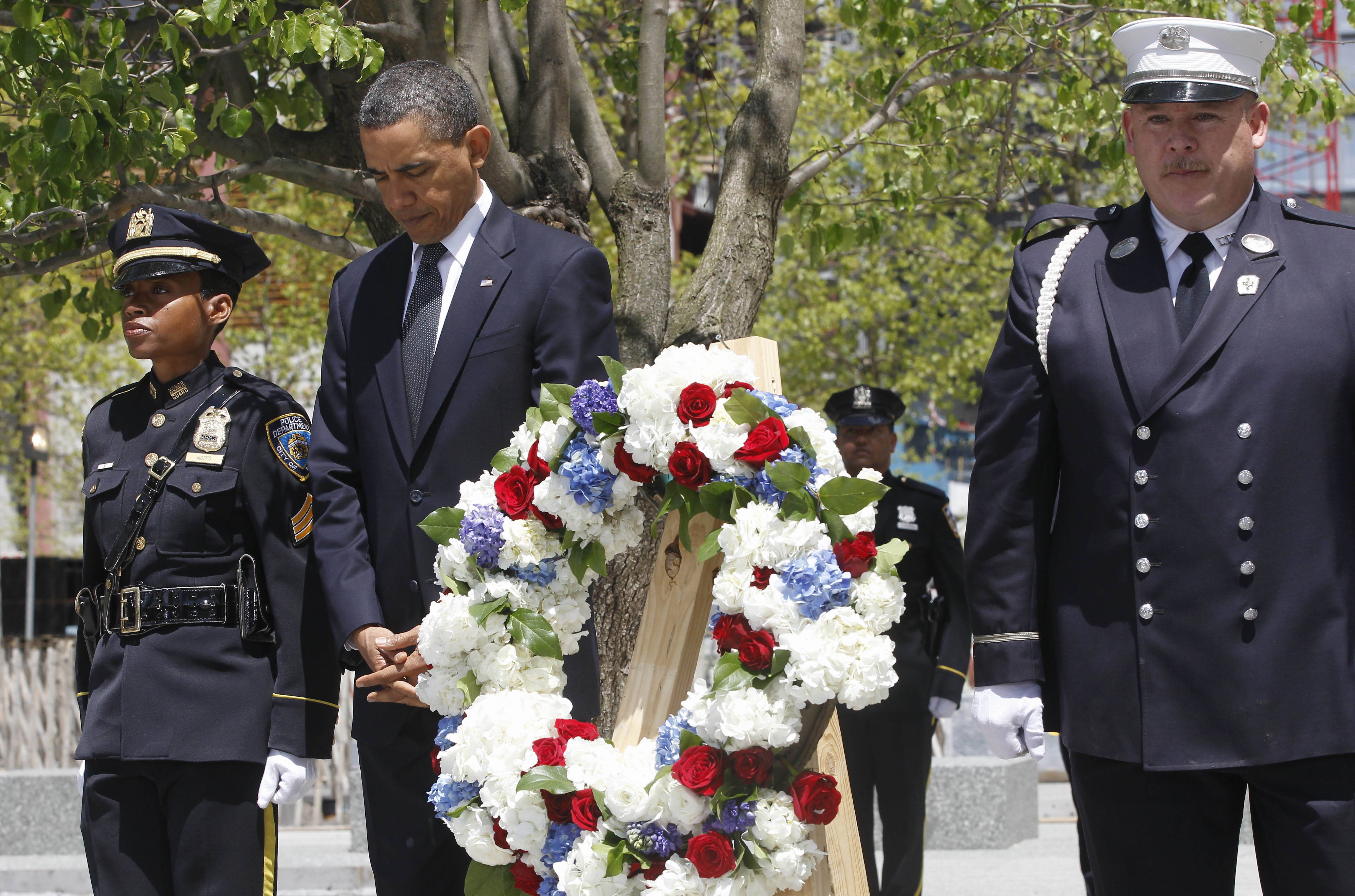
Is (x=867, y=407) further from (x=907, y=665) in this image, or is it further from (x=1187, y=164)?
(x=1187, y=164)

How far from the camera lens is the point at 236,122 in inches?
209

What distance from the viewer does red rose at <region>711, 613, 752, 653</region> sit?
2.95 metres

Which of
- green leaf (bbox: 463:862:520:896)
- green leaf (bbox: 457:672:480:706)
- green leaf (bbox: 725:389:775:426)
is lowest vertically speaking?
green leaf (bbox: 463:862:520:896)

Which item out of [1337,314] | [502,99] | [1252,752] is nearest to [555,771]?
[1252,752]

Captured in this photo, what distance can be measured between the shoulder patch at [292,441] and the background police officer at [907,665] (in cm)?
289

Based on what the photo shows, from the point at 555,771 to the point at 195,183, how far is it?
3.82m

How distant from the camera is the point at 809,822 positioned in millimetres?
2893

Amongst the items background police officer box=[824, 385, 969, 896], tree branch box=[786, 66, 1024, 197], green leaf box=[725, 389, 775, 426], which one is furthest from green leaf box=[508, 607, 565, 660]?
tree branch box=[786, 66, 1024, 197]

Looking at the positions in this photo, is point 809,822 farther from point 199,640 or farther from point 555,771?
point 199,640

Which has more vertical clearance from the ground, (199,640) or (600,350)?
(600,350)

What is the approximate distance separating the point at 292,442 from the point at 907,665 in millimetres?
3527

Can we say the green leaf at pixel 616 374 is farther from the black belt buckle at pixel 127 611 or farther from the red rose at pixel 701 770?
the black belt buckle at pixel 127 611

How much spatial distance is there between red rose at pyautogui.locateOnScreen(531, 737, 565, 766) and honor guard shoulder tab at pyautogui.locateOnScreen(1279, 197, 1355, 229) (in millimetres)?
1879

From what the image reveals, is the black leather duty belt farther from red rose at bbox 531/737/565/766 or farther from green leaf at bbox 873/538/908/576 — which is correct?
green leaf at bbox 873/538/908/576
